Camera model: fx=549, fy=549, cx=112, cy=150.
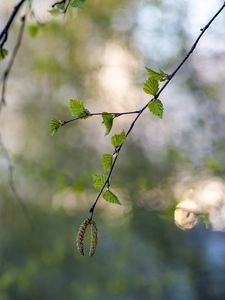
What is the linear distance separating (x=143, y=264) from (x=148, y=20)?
165 centimetres

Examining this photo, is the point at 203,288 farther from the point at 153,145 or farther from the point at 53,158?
the point at 53,158

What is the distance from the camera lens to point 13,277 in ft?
11.3

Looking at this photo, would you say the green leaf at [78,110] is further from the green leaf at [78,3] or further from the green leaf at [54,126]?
the green leaf at [78,3]

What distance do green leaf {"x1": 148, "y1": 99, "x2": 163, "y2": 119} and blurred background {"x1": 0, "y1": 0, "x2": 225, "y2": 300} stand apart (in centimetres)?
169

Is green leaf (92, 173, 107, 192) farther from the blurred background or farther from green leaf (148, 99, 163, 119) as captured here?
the blurred background

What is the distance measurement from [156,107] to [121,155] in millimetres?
3065

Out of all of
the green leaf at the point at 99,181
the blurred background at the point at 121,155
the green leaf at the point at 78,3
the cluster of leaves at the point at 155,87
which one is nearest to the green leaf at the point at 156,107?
the cluster of leaves at the point at 155,87

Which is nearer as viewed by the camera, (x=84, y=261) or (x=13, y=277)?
(x=13, y=277)

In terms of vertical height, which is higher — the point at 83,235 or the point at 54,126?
the point at 54,126

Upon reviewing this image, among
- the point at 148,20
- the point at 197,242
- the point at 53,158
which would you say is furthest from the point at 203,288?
the point at 148,20

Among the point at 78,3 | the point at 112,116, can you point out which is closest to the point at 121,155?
the point at 78,3

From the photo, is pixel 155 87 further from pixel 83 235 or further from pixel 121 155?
pixel 121 155

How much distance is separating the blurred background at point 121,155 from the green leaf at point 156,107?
169 centimetres

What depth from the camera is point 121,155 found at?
3.73 metres
